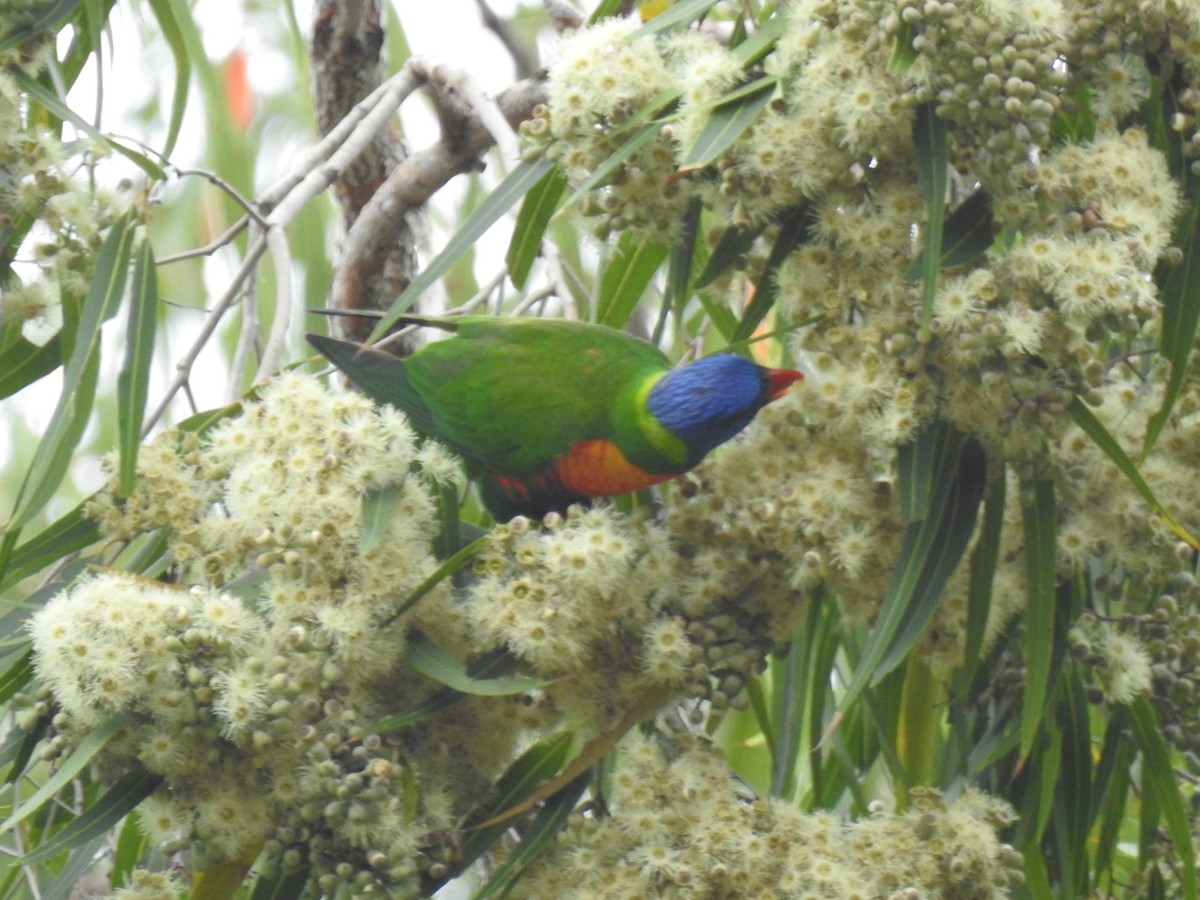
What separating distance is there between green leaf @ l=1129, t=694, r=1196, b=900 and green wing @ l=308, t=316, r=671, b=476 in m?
0.86

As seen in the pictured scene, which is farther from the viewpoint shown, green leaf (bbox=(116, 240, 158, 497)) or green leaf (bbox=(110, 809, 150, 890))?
green leaf (bbox=(110, 809, 150, 890))

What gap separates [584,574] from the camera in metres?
1.70

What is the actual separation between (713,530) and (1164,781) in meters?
0.69

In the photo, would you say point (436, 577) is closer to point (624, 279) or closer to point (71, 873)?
point (71, 873)

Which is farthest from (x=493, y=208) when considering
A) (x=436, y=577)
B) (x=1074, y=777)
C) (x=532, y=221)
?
(x=1074, y=777)

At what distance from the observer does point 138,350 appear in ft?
6.67

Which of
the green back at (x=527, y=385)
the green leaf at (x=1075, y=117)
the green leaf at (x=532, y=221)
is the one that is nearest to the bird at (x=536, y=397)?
the green back at (x=527, y=385)

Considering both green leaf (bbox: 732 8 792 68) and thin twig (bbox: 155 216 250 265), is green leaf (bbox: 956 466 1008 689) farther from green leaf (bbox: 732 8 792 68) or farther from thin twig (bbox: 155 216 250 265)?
thin twig (bbox: 155 216 250 265)

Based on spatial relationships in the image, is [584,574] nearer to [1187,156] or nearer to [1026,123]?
[1026,123]

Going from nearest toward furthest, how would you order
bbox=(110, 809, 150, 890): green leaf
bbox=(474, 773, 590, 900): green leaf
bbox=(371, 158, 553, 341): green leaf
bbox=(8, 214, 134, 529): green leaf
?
bbox=(474, 773, 590, 900): green leaf < bbox=(8, 214, 134, 529): green leaf < bbox=(371, 158, 553, 341): green leaf < bbox=(110, 809, 150, 890): green leaf

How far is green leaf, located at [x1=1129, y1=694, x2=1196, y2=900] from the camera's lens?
6.34 feet

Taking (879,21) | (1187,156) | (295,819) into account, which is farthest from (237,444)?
(1187,156)

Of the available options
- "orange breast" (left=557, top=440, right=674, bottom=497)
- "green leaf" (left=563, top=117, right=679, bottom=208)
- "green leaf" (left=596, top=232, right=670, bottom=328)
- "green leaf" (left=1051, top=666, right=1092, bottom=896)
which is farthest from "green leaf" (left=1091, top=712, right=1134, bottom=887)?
"green leaf" (left=563, top=117, right=679, bottom=208)

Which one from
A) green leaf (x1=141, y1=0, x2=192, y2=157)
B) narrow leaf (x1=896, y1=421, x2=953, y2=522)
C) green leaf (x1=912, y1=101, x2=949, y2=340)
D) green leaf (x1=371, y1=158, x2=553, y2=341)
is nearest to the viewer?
green leaf (x1=912, y1=101, x2=949, y2=340)
